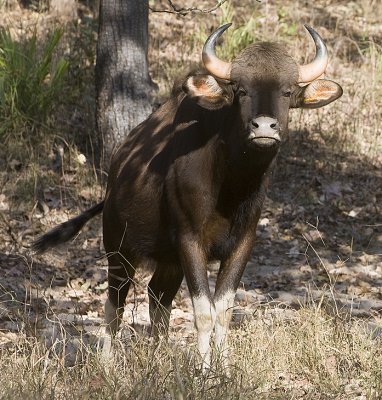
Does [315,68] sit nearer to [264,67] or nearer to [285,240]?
[264,67]

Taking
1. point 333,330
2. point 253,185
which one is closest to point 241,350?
point 333,330

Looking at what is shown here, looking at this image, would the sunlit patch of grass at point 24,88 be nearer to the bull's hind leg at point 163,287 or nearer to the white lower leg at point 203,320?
the bull's hind leg at point 163,287

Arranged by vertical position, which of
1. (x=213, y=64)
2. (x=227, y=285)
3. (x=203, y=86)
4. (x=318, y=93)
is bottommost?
(x=227, y=285)

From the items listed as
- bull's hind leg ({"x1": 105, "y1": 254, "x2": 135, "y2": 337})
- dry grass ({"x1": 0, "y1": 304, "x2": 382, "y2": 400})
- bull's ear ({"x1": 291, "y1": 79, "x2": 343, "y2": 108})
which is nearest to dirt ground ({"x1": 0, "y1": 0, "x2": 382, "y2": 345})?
bull's hind leg ({"x1": 105, "y1": 254, "x2": 135, "y2": 337})

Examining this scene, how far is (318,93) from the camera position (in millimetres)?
→ 6688

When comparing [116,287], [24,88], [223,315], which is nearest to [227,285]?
[223,315]

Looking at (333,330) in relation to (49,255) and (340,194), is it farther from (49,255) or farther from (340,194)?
(340,194)

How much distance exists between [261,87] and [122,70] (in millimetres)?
4744

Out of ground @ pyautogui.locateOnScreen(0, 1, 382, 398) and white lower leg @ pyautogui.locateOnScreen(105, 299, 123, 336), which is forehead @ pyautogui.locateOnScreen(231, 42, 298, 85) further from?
white lower leg @ pyautogui.locateOnScreen(105, 299, 123, 336)

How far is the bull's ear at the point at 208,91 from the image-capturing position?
253 inches

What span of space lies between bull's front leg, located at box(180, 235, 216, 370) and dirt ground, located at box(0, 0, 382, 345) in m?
0.75

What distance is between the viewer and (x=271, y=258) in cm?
1007

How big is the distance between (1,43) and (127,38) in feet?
7.32

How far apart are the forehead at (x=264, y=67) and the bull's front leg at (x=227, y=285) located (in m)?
1.09
